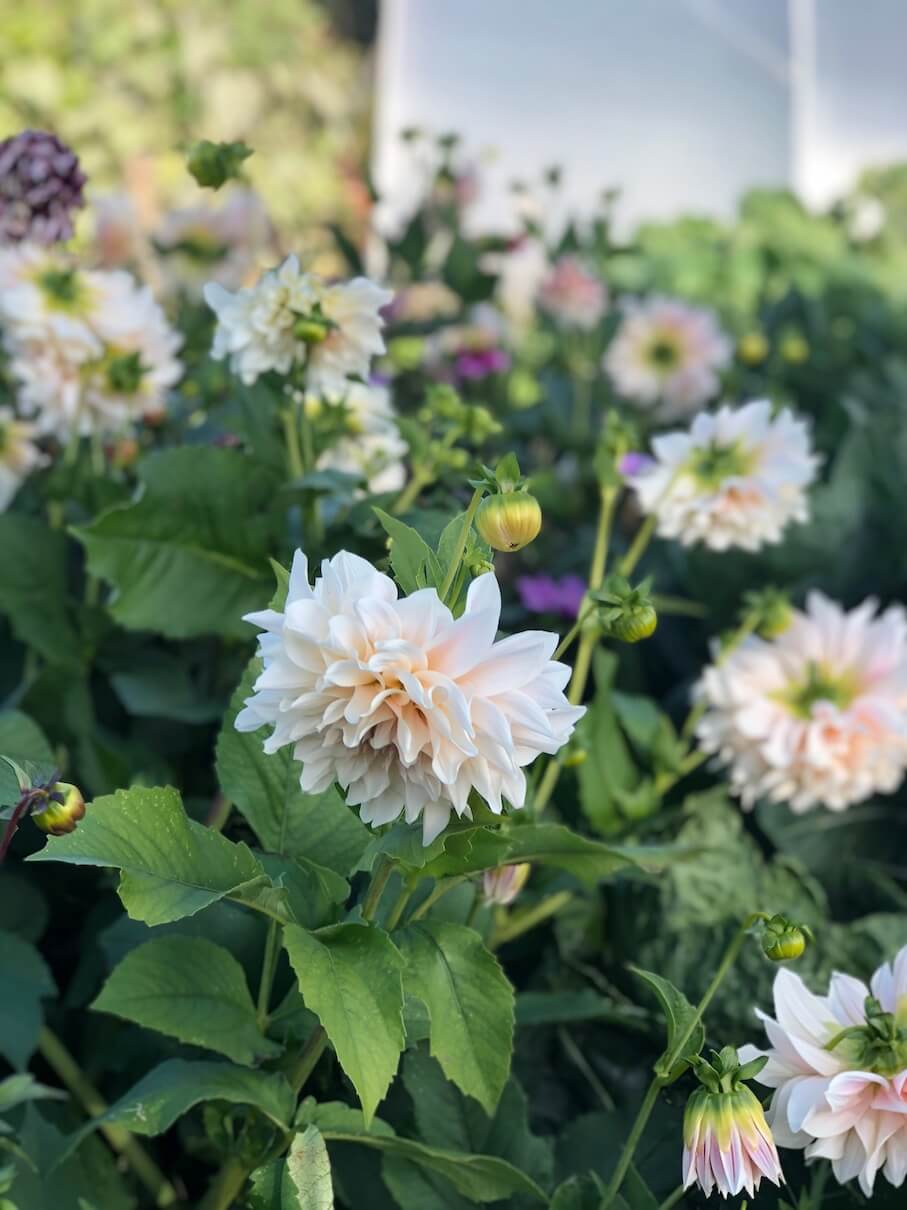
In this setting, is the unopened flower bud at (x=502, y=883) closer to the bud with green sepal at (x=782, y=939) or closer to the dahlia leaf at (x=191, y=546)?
the bud with green sepal at (x=782, y=939)

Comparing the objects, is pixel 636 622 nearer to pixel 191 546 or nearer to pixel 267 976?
pixel 267 976

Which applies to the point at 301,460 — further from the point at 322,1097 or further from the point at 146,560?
the point at 322,1097

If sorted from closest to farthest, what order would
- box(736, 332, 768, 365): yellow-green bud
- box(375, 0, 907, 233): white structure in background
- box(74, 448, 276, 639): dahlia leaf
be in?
box(74, 448, 276, 639): dahlia leaf, box(736, 332, 768, 365): yellow-green bud, box(375, 0, 907, 233): white structure in background

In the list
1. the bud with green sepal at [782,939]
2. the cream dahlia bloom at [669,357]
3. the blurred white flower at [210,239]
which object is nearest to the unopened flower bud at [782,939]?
the bud with green sepal at [782,939]

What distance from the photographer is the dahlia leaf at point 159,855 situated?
458 millimetres

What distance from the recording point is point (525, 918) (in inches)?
29.8

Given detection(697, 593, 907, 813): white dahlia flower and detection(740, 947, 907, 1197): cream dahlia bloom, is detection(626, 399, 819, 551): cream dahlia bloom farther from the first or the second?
detection(740, 947, 907, 1197): cream dahlia bloom

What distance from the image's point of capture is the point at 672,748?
88 centimetres

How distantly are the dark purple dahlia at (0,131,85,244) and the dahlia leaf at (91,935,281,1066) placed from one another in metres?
0.52

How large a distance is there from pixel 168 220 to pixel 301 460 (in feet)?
2.24

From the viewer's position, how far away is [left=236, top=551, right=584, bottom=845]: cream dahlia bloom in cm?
41

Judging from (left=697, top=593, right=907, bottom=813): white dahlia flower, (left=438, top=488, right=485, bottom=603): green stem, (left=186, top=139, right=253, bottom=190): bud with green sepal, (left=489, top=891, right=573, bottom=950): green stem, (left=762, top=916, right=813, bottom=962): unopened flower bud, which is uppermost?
(left=186, top=139, right=253, bottom=190): bud with green sepal

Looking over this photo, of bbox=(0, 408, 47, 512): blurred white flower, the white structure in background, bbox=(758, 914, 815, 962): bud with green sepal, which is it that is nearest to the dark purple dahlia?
bbox=(0, 408, 47, 512): blurred white flower

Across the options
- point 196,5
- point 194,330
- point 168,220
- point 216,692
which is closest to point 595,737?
point 216,692
